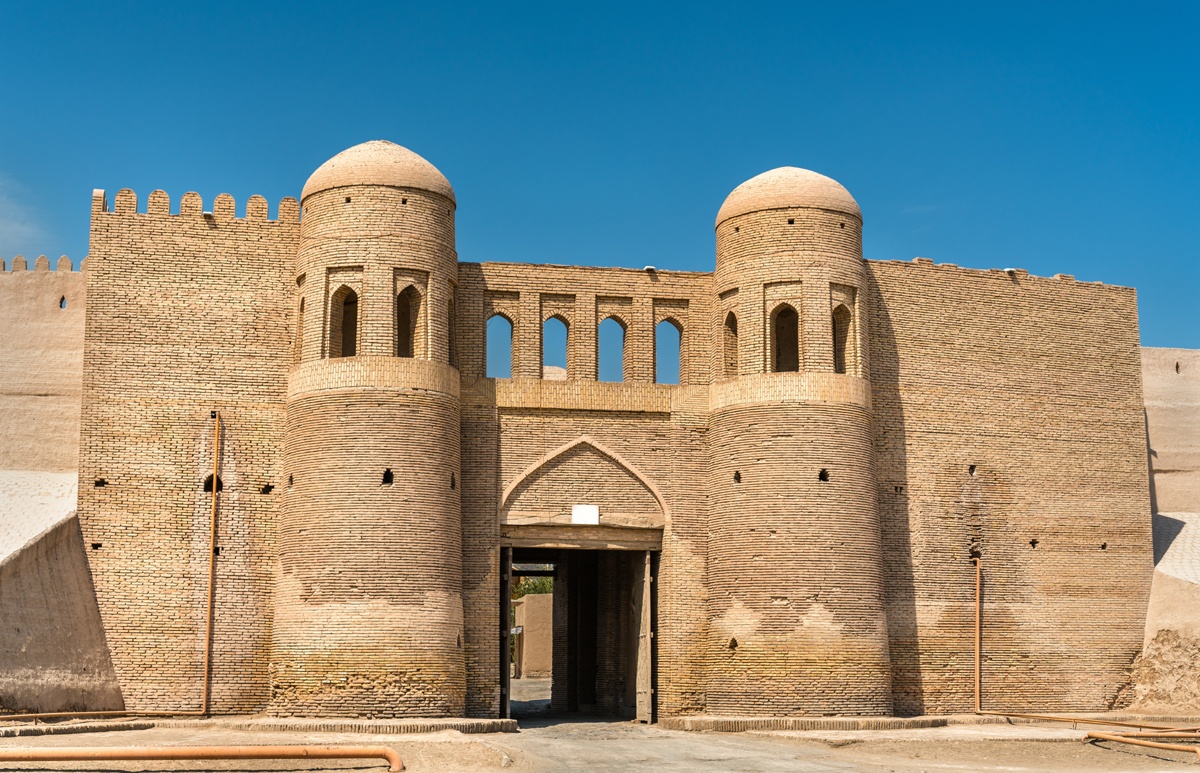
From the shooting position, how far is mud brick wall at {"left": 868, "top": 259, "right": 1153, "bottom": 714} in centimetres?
2234

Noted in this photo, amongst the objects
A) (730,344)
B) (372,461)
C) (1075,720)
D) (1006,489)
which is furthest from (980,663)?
(372,461)

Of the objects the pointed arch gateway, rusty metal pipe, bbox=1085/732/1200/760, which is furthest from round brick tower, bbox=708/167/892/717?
rusty metal pipe, bbox=1085/732/1200/760

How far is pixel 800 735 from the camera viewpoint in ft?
61.8

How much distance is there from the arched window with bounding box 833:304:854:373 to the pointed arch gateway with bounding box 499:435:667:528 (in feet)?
10.9

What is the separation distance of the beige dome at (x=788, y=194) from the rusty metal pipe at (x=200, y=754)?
10.2 meters

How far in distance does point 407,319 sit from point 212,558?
459 centimetres

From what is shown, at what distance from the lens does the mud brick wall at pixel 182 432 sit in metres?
20.1

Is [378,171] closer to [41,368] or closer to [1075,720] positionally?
[41,368]

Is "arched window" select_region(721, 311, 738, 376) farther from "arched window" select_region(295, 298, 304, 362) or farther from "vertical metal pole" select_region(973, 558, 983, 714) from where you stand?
"arched window" select_region(295, 298, 304, 362)

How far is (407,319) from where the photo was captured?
22.3m

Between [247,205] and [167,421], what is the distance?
340cm

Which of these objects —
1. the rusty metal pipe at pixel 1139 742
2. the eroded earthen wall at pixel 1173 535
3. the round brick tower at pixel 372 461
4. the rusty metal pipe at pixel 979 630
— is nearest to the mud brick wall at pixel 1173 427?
the eroded earthen wall at pixel 1173 535

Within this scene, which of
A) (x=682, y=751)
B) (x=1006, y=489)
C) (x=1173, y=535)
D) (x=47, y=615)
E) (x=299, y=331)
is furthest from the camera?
(x=1173, y=535)

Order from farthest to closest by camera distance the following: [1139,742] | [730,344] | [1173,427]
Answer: [1173,427] < [730,344] < [1139,742]
